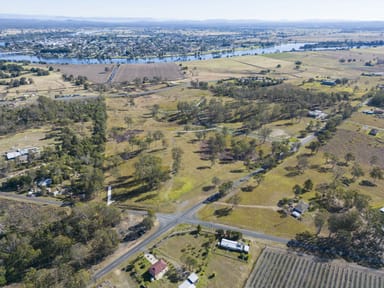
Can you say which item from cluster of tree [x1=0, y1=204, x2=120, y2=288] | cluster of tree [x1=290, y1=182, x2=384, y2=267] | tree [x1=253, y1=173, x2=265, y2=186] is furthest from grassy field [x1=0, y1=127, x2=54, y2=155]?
cluster of tree [x1=290, y1=182, x2=384, y2=267]

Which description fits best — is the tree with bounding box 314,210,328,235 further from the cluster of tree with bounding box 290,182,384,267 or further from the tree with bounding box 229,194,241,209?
the tree with bounding box 229,194,241,209

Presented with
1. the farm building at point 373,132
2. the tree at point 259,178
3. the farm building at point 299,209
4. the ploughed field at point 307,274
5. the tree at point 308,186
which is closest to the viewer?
the ploughed field at point 307,274

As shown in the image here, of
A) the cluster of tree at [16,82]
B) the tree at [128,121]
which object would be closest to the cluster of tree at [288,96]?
the tree at [128,121]

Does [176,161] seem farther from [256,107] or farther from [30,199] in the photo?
[256,107]

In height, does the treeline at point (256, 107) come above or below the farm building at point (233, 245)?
above

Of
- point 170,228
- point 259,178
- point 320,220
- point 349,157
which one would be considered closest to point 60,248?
point 170,228

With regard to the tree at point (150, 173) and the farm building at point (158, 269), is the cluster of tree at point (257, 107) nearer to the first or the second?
the tree at point (150, 173)

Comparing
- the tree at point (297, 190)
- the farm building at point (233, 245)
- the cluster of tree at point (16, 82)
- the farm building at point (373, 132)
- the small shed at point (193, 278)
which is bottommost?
the small shed at point (193, 278)
